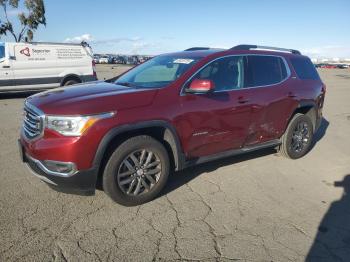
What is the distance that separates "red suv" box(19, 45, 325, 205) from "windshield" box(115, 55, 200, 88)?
2 centimetres

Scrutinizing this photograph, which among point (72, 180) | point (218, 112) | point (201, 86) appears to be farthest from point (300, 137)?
point (72, 180)

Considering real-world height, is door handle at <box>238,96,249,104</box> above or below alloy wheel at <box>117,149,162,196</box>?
above

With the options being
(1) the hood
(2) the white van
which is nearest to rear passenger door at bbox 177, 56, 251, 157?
(1) the hood

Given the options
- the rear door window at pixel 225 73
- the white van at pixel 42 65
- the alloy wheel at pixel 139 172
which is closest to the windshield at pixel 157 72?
the rear door window at pixel 225 73

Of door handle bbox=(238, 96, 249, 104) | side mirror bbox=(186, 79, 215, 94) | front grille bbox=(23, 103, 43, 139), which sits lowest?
front grille bbox=(23, 103, 43, 139)

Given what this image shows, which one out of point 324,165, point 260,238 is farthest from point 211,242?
point 324,165

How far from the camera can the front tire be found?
161 inches

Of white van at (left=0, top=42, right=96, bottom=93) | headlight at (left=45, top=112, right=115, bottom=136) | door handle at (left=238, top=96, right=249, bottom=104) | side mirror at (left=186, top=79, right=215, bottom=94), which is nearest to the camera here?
headlight at (left=45, top=112, right=115, bottom=136)

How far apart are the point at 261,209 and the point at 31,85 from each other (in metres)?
11.6

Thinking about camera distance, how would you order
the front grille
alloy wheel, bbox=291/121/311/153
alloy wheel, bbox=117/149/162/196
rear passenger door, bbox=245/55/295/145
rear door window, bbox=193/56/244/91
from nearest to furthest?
the front grille < alloy wheel, bbox=117/149/162/196 < rear door window, bbox=193/56/244/91 < rear passenger door, bbox=245/55/295/145 < alloy wheel, bbox=291/121/311/153

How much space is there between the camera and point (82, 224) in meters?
3.86

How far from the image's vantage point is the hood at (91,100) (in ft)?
12.7

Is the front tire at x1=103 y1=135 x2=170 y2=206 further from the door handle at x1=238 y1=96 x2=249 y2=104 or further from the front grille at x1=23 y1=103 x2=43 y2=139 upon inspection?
the door handle at x1=238 y1=96 x2=249 y2=104

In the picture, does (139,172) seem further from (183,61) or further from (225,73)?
(225,73)
